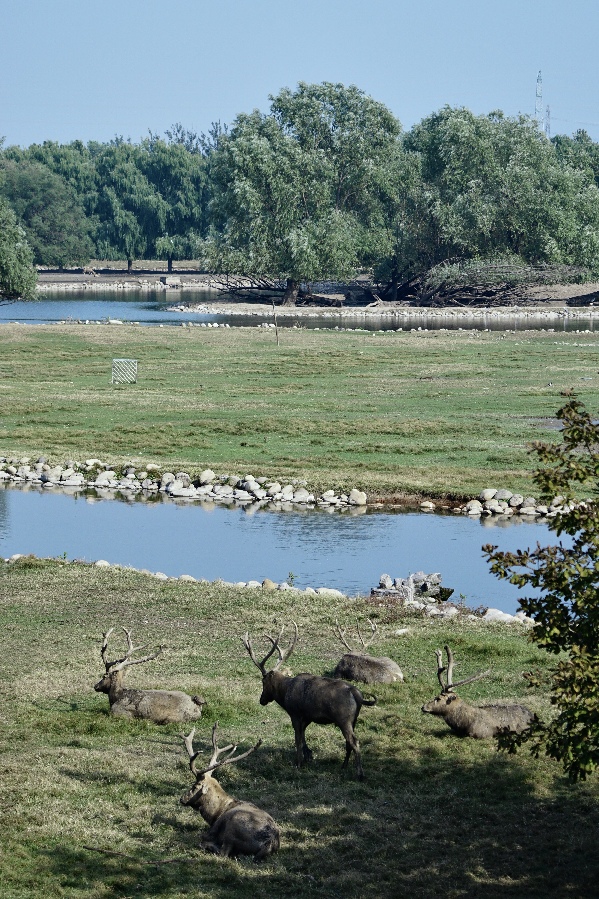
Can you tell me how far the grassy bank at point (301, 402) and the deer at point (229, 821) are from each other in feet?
74.0

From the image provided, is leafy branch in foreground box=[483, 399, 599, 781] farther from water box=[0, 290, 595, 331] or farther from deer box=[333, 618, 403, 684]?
water box=[0, 290, 595, 331]

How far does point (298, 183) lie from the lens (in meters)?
114

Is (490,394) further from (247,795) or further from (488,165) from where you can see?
A: (488,165)

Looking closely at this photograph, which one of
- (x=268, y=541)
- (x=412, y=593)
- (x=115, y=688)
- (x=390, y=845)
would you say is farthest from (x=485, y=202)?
(x=390, y=845)

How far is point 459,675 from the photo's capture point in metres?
16.9

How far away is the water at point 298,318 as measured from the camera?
94.5m

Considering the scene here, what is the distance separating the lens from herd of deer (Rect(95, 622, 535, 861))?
11.3 m

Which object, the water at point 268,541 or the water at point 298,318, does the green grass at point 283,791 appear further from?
the water at point 298,318

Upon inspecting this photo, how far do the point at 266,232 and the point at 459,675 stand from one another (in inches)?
3917

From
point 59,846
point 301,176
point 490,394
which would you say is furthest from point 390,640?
point 301,176

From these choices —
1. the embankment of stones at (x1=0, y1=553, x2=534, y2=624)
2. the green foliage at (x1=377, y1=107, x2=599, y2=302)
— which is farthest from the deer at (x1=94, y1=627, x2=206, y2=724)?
the green foliage at (x1=377, y1=107, x2=599, y2=302)

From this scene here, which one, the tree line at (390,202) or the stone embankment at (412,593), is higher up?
the tree line at (390,202)

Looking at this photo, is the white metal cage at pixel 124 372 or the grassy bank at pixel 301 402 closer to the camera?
the grassy bank at pixel 301 402

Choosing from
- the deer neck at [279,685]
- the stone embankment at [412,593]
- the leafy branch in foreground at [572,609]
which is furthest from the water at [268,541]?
the leafy branch in foreground at [572,609]
